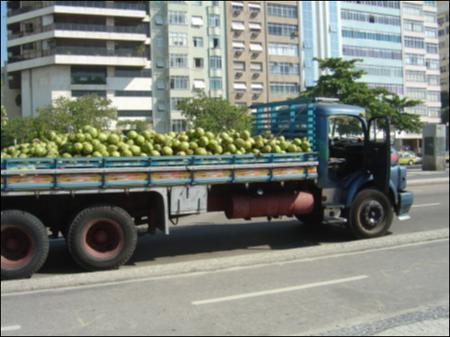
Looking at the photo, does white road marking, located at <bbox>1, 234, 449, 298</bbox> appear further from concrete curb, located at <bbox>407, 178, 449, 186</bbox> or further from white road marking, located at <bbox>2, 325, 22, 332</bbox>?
concrete curb, located at <bbox>407, 178, 449, 186</bbox>

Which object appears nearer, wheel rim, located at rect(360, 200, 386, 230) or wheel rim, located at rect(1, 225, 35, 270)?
wheel rim, located at rect(1, 225, 35, 270)

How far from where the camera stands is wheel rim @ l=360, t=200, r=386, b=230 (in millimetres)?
10773

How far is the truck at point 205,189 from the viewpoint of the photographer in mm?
8109

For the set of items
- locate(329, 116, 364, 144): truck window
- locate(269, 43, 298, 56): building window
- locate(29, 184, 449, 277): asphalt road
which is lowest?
locate(29, 184, 449, 277): asphalt road

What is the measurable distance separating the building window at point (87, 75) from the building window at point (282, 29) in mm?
25913

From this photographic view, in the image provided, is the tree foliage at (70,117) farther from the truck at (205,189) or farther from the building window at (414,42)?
the building window at (414,42)

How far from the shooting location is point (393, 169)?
11328mm

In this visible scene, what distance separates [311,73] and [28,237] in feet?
254

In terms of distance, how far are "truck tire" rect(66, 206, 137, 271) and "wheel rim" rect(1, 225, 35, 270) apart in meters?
0.57

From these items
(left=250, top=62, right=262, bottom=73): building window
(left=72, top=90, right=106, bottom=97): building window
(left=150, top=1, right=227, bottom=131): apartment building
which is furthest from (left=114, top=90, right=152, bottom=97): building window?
(left=250, top=62, right=262, bottom=73): building window

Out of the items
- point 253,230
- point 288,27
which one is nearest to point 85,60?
point 288,27

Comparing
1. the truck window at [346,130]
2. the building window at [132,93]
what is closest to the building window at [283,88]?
the building window at [132,93]

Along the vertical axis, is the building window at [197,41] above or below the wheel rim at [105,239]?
above

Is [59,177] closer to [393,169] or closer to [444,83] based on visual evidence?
[393,169]
